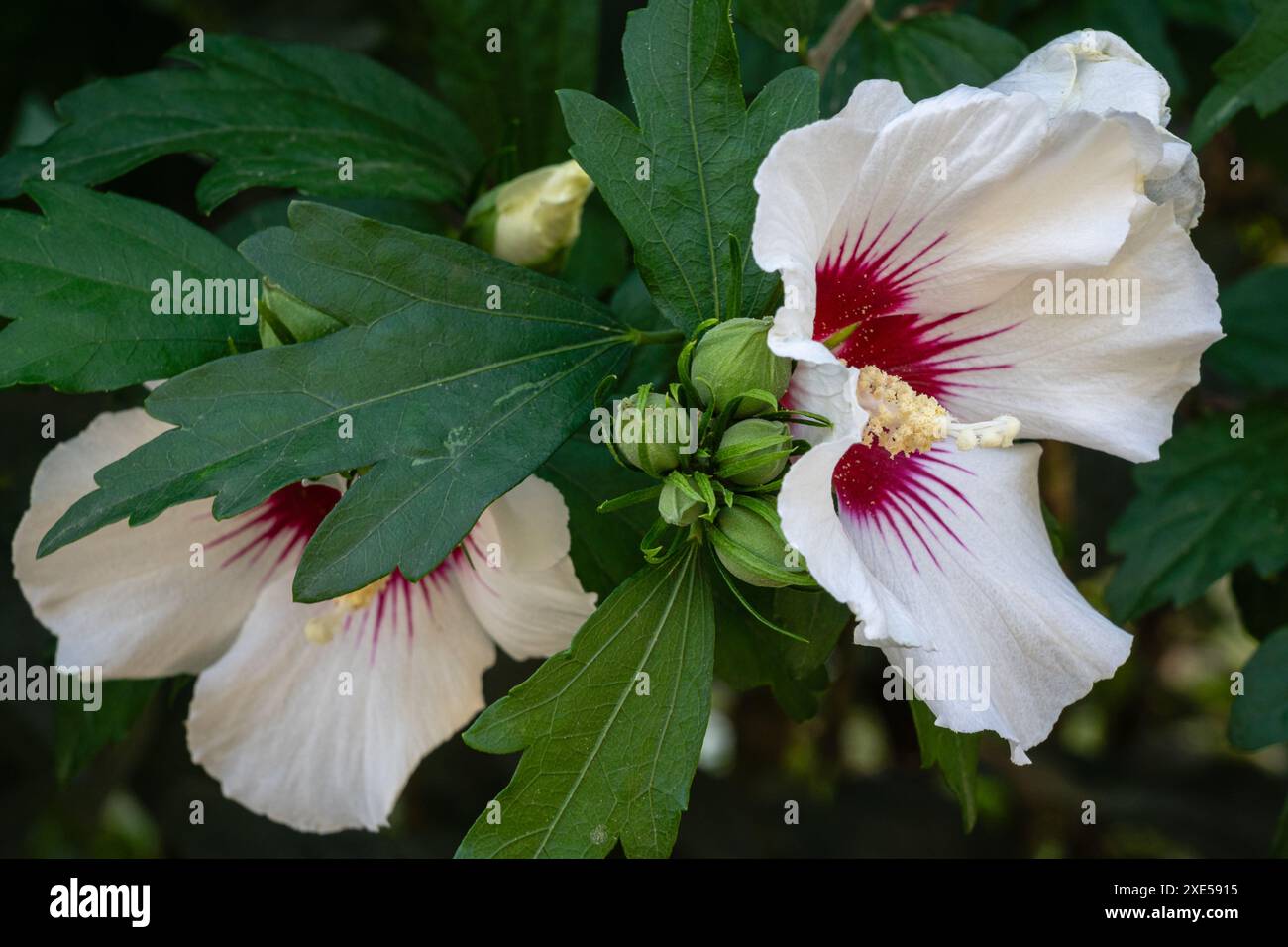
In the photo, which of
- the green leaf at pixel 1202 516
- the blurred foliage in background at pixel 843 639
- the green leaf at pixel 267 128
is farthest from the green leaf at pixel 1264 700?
the green leaf at pixel 267 128

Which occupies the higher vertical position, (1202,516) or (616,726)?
(1202,516)

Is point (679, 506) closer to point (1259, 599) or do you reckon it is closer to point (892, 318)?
point (892, 318)

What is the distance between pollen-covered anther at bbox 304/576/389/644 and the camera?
1492mm

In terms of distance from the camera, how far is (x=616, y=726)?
4.24 ft

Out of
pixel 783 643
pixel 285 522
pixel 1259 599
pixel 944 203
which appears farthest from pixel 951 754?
pixel 1259 599

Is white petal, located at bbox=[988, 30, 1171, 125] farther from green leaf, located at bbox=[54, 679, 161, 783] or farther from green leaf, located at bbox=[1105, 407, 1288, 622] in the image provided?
green leaf, located at bbox=[54, 679, 161, 783]

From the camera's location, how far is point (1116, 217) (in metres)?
1.22

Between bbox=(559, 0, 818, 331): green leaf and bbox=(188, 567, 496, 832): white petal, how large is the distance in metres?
0.49

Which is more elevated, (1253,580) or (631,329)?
(631,329)

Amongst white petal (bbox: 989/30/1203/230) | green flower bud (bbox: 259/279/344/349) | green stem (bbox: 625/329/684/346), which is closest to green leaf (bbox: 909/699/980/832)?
green stem (bbox: 625/329/684/346)

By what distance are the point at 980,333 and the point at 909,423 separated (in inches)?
5.9

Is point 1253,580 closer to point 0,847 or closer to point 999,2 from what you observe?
point 999,2

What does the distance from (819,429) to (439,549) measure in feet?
1.25
